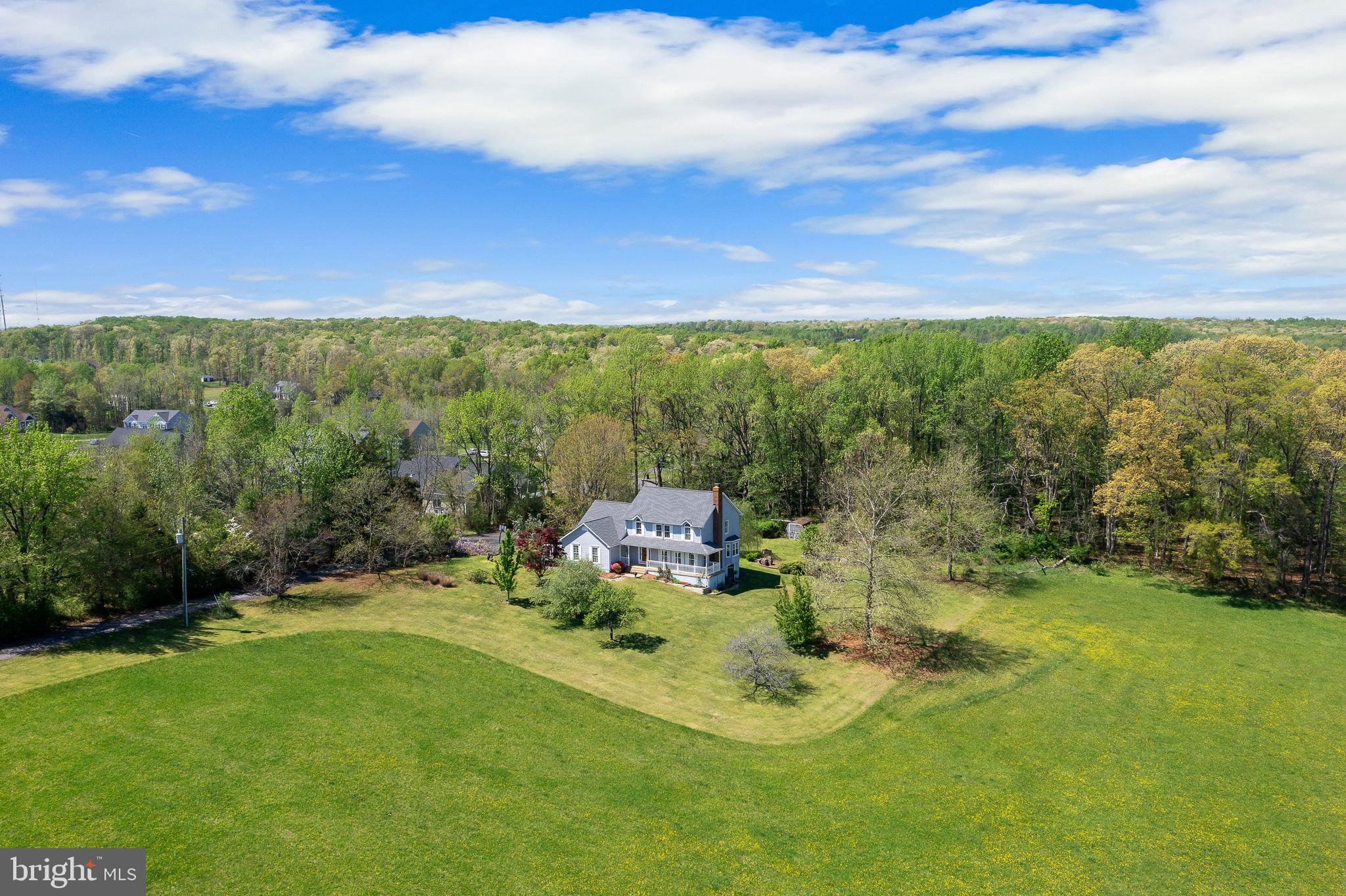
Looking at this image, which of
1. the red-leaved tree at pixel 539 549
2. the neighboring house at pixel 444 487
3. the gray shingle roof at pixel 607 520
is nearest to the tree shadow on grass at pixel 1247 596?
the gray shingle roof at pixel 607 520

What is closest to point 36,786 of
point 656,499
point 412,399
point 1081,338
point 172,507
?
point 172,507

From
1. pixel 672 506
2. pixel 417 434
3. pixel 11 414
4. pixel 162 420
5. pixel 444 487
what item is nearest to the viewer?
pixel 672 506

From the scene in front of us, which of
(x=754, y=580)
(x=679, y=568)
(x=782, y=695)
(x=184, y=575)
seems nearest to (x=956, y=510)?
(x=754, y=580)

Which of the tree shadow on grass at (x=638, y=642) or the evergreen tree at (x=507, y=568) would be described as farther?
the evergreen tree at (x=507, y=568)

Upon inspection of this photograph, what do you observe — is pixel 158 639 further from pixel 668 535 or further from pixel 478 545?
pixel 668 535

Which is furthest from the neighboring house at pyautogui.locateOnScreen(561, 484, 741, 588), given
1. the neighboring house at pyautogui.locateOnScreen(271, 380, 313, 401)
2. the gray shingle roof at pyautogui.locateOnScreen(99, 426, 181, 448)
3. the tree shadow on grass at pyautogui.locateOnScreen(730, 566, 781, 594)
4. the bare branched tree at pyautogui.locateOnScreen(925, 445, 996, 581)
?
the neighboring house at pyautogui.locateOnScreen(271, 380, 313, 401)

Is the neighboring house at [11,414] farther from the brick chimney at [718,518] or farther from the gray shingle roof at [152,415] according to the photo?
the brick chimney at [718,518]
